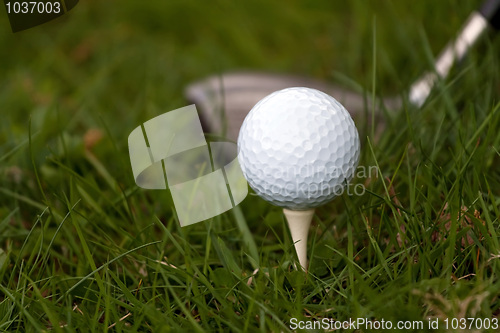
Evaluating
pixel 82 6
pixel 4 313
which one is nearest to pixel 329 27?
pixel 82 6

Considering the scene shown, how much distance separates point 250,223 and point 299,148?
0.53 meters

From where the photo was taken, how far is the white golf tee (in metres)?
1.36

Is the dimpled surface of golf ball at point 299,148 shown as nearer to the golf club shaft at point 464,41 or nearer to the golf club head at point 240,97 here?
the golf club head at point 240,97

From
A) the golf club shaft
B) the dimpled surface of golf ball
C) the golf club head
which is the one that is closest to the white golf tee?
the dimpled surface of golf ball

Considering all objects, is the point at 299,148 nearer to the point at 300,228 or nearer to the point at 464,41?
the point at 300,228

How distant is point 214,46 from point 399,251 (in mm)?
2383

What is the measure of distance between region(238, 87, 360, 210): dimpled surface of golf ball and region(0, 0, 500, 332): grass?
12cm

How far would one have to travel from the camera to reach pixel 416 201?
1419mm

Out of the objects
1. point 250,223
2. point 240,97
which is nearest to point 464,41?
point 240,97

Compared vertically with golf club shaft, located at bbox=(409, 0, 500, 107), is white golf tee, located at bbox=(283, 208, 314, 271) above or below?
below

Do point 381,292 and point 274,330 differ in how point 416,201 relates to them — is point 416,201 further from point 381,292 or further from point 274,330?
point 274,330

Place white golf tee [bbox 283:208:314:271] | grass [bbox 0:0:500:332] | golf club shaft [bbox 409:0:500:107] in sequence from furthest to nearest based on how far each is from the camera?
golf club shaft [bbox 409:0:500:107] → white golf tee [bbox 283:208:314:271] → grass [bbox 0:0:500:332]

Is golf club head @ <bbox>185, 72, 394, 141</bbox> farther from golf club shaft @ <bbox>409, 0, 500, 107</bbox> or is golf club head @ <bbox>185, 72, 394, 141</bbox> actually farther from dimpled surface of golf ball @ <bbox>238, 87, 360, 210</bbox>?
dimpled surface of golf ball @ <bbox>238, 87, 360, 210</bbox>

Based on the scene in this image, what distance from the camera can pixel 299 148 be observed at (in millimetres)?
1231
